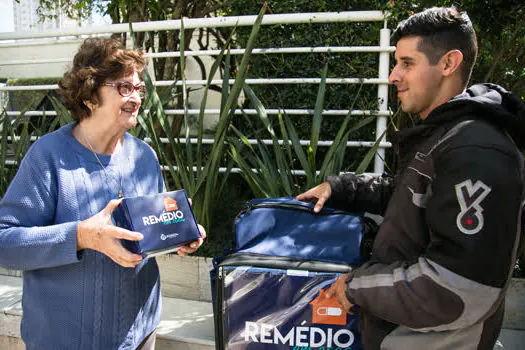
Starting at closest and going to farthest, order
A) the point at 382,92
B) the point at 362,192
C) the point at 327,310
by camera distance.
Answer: the point at 327,310
the point at 362,192
the point at 382,92

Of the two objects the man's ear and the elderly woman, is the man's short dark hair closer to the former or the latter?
the man's ear

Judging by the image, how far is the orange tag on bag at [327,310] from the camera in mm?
1453

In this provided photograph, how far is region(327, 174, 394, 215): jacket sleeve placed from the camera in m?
1.65

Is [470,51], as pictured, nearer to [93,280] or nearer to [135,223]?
[135,223]

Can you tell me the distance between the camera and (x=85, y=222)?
52.7 inches

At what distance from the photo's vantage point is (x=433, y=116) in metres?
1.19

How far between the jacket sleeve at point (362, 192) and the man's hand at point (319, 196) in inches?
0.8

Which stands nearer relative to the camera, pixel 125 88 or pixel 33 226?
pixel 33 226

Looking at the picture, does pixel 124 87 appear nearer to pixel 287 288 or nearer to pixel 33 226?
pixel 33 226

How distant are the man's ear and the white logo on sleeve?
38 cm

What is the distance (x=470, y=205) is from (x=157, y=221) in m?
0.85

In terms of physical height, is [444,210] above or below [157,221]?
above

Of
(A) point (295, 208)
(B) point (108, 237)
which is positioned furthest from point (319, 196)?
(B) point (108, 237)

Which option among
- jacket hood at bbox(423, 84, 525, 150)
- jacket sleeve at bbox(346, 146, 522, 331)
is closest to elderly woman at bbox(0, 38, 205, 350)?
jacket sleeve at bbox(346, 146, 522, 331)
